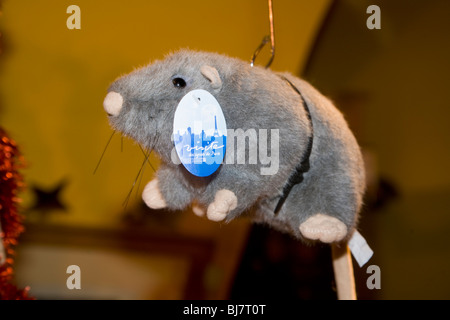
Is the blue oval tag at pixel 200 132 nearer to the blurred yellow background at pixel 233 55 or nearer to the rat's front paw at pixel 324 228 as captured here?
the rat's front paw at pixel 324 228

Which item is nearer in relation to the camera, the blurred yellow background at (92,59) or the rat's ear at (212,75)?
the rat's ear at (212,75)

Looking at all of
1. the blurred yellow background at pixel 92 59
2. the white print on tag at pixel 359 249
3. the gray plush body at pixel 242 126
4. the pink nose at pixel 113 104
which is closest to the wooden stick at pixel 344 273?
the white print on tag at pixel 359 249

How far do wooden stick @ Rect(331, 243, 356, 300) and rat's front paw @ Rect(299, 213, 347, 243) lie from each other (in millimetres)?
227

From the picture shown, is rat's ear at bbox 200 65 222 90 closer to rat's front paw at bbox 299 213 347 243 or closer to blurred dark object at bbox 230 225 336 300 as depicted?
rat's front paw at bbox 299 213 347 243

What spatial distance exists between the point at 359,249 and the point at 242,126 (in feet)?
1.02

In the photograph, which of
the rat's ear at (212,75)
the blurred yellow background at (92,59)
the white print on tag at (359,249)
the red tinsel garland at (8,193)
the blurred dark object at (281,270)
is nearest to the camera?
the rat's ear at (212,75)

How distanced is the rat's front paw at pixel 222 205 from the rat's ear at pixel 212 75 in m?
0.12

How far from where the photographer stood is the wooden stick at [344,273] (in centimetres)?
79

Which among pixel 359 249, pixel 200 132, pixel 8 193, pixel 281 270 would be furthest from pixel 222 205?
pixel 281 270

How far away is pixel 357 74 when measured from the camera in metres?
1.35

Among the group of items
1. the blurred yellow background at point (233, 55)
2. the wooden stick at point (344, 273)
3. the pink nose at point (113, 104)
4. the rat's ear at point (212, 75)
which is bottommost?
the wooden stick at point (344, 273)

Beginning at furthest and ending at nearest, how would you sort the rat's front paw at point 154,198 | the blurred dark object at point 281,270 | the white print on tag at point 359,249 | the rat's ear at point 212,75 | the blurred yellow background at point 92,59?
the blurred dark object at point 281,270 < the blurred yellow background at point 92,59 < the white print on tag at point 359,249 < the rat's front paw at point 154,198 < the rat's ear at point 212,75

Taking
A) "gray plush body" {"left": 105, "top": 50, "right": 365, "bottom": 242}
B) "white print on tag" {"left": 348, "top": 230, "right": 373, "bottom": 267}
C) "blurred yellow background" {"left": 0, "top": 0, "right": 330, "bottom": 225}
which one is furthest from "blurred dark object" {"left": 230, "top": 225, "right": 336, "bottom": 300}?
"gray plush body" {"left": 105, "top": 50, "right": 365, "bottom": 242}
